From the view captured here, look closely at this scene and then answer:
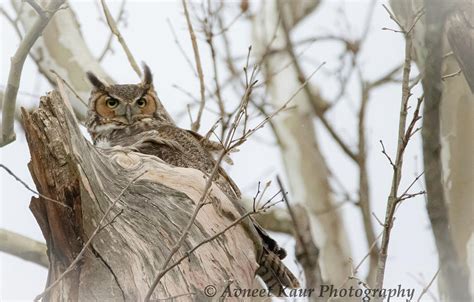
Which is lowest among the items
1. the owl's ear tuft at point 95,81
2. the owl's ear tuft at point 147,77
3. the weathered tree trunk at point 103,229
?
the weathered tree trunk at point 103,229

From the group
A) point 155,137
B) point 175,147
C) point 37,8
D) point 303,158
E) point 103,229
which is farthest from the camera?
point 303,158

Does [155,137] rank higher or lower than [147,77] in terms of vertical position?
lower

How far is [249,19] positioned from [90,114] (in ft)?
11.5

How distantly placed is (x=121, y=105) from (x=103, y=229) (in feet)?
7.80

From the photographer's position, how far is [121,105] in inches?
225

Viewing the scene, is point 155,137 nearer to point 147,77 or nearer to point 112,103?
point 112,103

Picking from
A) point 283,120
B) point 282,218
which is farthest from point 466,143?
point 283,120

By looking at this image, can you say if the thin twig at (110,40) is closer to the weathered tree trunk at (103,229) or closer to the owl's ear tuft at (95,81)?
the owl's ear tuft at (95,81)

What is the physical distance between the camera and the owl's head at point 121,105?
18.6 ft

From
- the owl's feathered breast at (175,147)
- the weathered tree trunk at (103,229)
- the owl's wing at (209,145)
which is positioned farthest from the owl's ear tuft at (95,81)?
the weathered tree trunk at (103,229)

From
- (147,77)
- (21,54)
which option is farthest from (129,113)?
(21,54)

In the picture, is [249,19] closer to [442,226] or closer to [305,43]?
[305,43]

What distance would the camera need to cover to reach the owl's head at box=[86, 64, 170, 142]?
5684mm

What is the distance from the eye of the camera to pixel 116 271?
339cm
